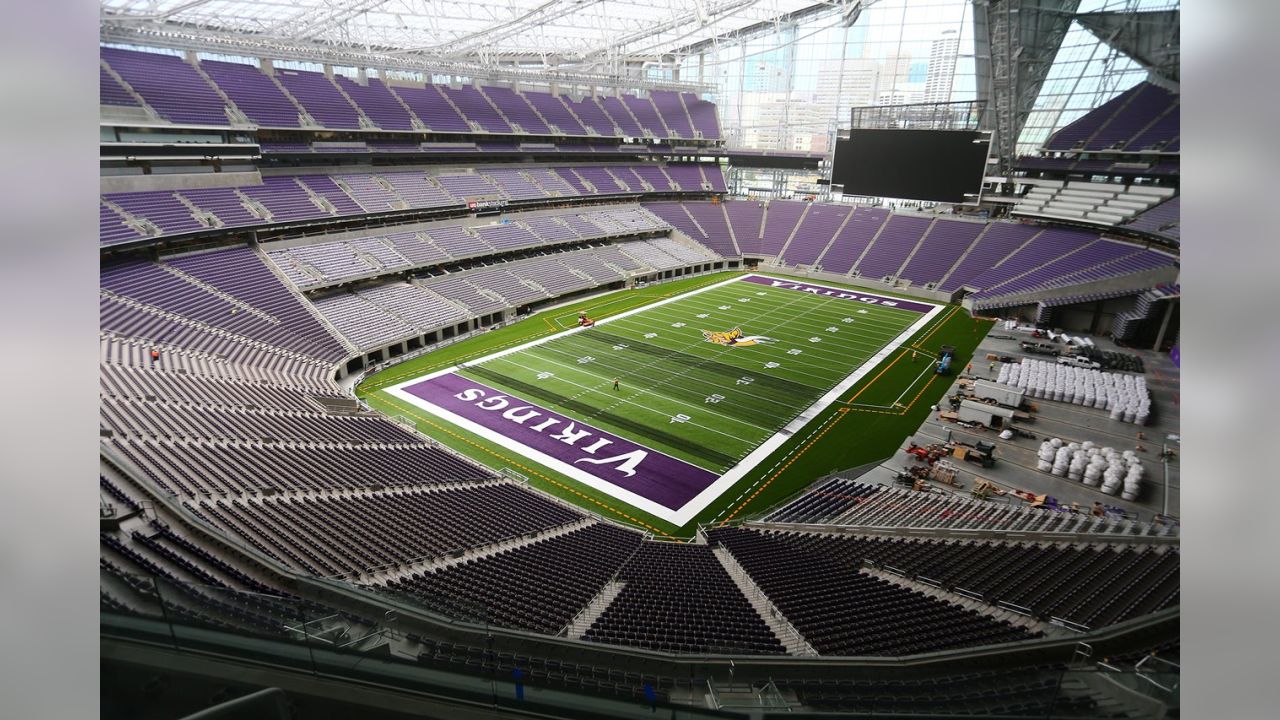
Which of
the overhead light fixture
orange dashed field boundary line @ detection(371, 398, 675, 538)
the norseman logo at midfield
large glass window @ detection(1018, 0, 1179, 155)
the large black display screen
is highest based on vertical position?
the overhead light fixture

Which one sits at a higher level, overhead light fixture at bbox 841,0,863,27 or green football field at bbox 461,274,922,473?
overhead light fixture at bbox 841,0,863,27

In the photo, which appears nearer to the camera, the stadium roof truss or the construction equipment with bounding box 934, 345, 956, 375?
the construction equipment with bounding box 934, 345, 956, 375

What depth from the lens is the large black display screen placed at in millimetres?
39781

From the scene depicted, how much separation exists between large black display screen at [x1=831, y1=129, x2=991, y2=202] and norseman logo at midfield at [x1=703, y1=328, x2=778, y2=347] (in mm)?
18009

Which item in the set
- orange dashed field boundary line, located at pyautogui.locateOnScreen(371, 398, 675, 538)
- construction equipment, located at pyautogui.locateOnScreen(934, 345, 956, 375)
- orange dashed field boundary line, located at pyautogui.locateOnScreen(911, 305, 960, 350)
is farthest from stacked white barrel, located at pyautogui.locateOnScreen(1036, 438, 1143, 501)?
orange dashed field boundary line, located at pyautogui.locateOnScreen(371, 398, 675, 538)

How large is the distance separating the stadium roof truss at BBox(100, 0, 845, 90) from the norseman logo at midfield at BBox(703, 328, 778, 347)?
18890 millimetres

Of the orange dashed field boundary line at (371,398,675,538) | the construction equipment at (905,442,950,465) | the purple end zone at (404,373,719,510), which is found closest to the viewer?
the orange dashed field boundary line at (371,398,675,538)

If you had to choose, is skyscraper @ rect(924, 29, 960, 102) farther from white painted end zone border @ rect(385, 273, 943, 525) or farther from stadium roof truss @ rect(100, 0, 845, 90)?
white painted end zone border @ rect(385, 273, 943, 525)

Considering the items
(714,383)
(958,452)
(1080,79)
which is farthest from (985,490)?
(1080,79)

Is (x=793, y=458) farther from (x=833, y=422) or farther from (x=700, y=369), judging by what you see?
(x=700, y=369)

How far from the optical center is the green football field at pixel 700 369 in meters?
22.7

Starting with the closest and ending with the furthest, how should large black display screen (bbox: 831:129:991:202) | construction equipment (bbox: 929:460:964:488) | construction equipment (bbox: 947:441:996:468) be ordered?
construction equipment (bbox: 929:460:964:488) → construction equipment (bbox: 947:441:996:468) → large black display screen (bbox: 831:129:991:202)
